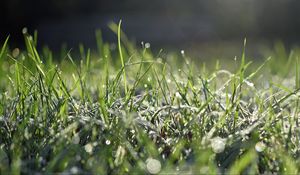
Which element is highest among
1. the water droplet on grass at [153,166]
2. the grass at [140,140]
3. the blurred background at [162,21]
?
the blurred background at [162,21]

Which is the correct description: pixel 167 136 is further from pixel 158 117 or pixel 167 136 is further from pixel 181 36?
pixel 181 36

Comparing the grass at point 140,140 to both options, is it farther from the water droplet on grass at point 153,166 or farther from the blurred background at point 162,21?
the blurred background at point 162,21

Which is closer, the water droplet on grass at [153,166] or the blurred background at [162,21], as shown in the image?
the water droplet on grass at [153,166]

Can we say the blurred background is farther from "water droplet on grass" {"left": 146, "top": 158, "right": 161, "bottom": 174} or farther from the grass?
"water droplet on grass" {"left": 146, "top": 158, "right": 161, "bottom": 174}

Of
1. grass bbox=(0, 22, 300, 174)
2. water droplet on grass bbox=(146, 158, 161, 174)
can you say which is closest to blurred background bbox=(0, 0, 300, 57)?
grass bbox=(0, 22, 300, 174)

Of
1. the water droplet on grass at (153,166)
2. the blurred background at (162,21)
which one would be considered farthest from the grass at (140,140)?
the blurred background at (162,21)

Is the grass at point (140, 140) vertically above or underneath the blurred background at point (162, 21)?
underneath

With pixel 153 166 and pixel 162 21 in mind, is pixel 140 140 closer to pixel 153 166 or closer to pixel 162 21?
pixel 153 166
